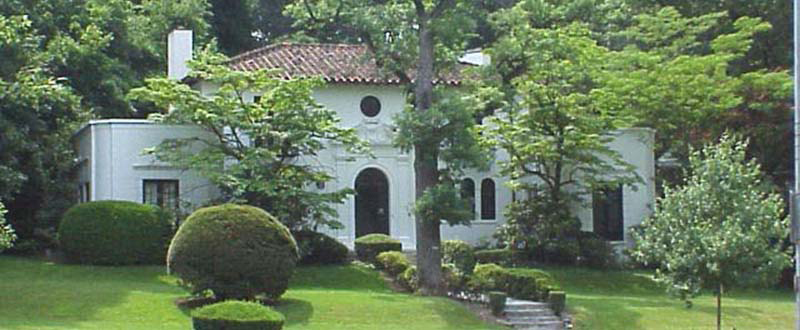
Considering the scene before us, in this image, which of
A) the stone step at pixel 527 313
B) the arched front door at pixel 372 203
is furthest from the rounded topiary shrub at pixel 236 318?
the arched front door at pixel 372 203

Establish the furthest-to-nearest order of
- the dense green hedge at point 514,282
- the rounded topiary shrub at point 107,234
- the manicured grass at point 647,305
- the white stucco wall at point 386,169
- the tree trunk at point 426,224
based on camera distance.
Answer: the white stucco wall at point 386,169
the rounded topiary shrub at point 107,234
the tree trunk at point 426,224
the dense green hedge at point 514,282
the manicured grass at point 647,305

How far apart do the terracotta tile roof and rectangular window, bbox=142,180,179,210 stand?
4.15 m

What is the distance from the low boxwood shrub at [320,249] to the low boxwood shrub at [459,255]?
2874mm

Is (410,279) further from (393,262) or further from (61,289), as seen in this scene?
(61,289)

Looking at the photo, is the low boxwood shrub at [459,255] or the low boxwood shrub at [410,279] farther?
the low boxwood shrub at [459,255]

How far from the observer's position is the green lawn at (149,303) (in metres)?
28.8

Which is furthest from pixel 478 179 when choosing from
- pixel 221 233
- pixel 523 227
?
pixel 221 233

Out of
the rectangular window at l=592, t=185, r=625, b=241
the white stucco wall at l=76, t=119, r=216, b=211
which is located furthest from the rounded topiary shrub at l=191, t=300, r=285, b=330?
the rectangular window at l=592, t=185, r=625, b=241

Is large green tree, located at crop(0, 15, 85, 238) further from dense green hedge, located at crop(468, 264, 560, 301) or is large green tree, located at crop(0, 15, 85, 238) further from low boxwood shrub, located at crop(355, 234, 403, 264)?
dense green hedge, located at crop(468, 264, 560, 301)

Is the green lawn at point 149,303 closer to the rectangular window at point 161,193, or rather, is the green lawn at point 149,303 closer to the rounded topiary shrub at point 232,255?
the rounded topiary shrub at point 232,255

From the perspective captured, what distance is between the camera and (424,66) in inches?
1373

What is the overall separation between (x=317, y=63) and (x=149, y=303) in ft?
47.3

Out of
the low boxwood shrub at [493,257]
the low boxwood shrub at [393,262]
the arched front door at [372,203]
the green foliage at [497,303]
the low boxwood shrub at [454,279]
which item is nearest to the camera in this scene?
the green foliage at [497,303]

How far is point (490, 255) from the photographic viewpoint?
39.3 meters
